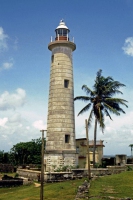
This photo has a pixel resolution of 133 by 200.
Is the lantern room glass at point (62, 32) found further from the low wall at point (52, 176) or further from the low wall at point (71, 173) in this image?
the low wall at point (52, 176)

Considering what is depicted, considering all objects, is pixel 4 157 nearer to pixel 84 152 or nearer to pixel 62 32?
pixel 84 152

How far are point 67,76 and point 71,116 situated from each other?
5.23 meters

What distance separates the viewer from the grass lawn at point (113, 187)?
1933 cm

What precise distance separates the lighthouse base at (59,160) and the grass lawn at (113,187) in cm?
819

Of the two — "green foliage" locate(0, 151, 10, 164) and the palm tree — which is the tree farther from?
the palm tree

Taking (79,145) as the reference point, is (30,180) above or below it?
below

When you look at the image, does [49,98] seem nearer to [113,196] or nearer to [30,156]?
[113,196]

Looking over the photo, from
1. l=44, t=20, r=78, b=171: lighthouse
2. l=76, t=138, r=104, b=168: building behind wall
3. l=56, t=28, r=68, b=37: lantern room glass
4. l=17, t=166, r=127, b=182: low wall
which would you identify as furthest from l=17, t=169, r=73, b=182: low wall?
l=56, t=28, r=68, b=37: lantern room glass

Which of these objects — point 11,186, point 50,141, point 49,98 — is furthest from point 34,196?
point 49,98

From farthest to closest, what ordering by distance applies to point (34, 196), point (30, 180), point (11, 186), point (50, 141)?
point (50, 141) < point (30, 180) < point (11, 186) < point (34, 196)

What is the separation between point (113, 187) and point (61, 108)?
582 inches

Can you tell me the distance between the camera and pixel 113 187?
890 inches

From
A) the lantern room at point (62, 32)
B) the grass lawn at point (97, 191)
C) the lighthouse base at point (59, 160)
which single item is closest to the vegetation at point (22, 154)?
the lighthouse base at point (59, 160)

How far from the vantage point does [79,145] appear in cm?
4344
